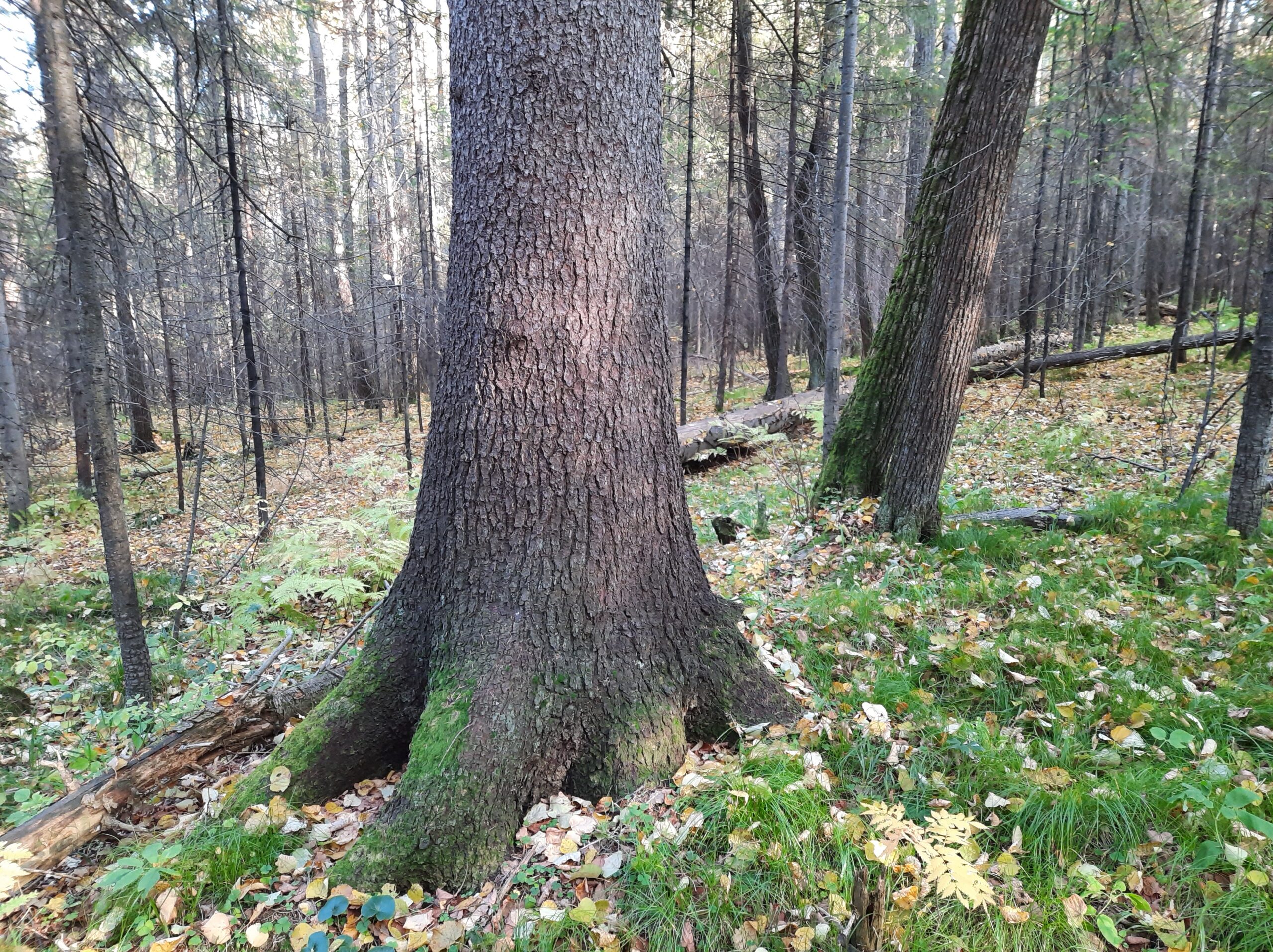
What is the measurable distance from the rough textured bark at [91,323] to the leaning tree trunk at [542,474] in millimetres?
2267

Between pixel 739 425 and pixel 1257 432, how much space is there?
5.84 meters

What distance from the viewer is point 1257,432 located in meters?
4.19

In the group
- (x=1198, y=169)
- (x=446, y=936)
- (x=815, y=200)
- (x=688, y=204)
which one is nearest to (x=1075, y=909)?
(x=446, y=936)

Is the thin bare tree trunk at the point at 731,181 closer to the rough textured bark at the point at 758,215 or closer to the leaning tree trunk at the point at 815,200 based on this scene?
the rough textured bark at the point at 758,215

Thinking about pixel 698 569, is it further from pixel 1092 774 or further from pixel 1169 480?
pixel 1169 480

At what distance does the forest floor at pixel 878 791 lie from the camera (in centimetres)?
196

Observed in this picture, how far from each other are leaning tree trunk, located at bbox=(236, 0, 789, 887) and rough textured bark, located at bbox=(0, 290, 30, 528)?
11936mm

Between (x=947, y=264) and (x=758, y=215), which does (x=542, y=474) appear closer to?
(x=947, y=264)

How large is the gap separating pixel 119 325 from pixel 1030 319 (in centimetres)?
1457

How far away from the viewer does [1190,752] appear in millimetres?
2445

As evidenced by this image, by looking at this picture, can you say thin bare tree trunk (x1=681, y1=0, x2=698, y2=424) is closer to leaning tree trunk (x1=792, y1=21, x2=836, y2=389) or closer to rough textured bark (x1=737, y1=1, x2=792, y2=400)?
rough textured bark (x1=737, y1=1, x2=792, y2=400)

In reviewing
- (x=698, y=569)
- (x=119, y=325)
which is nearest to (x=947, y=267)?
(x=698, y=569)

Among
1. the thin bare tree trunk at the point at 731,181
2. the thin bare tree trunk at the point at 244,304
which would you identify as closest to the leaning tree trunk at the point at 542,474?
the thin bare tree trunk at the point at 244,304

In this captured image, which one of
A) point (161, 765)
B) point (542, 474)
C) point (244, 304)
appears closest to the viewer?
point (542, 474)
